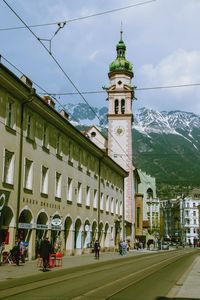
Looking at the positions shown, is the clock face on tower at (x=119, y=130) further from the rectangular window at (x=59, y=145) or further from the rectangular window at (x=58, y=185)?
the rectangular window at (x=58, y=185)

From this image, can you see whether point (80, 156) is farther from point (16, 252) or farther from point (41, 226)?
point (16, 252)

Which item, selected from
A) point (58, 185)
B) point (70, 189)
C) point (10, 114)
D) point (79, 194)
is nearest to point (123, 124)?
point (79, 194)

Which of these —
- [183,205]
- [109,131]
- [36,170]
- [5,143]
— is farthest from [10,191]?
[183,205]

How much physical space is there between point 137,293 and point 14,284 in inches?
176

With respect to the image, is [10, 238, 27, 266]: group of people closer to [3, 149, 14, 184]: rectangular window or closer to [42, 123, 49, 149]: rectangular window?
[3, 149, 14, 184]: rectangular window

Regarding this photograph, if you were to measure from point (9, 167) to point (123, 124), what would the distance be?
47.8 metres

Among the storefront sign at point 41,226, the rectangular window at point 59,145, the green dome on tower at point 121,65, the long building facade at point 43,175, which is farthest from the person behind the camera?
the green dome on tower at point 121,65

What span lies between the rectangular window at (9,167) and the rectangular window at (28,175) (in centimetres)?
223

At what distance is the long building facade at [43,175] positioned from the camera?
28.2 m

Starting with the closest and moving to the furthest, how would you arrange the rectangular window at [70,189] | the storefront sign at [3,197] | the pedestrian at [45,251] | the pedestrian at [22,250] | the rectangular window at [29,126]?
the pedestrian at [45,251], the storefront sign at [3,197], the pedestrian at [22,250], the rectangular window at [29,126], the rectangular window at [70,189]

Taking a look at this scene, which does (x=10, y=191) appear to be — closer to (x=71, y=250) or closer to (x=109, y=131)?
(x=71, y=250)

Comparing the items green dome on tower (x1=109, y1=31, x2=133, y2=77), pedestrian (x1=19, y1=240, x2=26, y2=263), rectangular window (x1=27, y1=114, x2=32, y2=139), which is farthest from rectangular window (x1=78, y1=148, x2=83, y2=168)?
green dome on tower (x1=109, y1=31, x2=133, y2=77)

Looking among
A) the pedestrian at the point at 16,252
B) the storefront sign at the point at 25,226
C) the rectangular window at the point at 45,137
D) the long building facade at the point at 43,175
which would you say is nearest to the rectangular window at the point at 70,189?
the long building facade at the point at 43,175

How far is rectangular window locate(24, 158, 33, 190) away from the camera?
3084 cm
